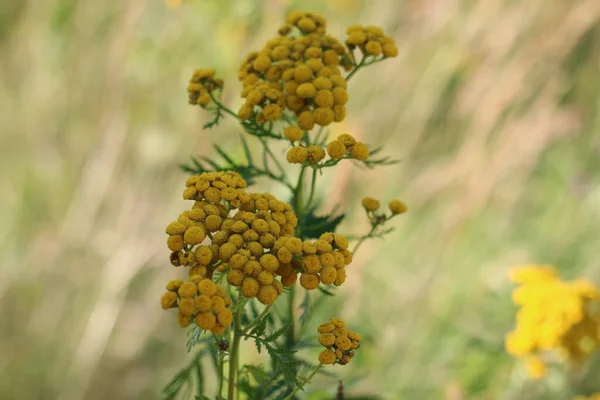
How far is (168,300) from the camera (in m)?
1.03

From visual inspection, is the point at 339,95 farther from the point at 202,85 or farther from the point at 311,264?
the point at 311,264

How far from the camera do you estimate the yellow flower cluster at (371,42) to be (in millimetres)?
1593

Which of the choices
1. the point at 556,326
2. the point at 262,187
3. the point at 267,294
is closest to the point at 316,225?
the point at 267,294

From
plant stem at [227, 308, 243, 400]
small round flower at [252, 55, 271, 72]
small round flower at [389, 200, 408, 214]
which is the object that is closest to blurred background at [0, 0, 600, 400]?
small round flower at [389, 200, 408, 214]

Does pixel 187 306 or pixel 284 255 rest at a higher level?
pixel 284 255

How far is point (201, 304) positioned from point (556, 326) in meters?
1.83

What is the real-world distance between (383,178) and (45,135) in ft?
7.28

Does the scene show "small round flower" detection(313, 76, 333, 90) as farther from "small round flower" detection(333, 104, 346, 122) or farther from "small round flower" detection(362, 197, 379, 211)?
"small round flower" detection(362, 197, 379, 211)

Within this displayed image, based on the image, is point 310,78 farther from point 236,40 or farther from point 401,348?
point 401,348

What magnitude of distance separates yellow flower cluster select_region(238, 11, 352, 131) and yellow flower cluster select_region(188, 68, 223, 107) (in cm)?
8

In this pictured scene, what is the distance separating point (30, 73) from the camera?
3600 millimetres

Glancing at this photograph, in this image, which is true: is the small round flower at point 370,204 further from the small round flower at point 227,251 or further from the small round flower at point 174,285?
the small round flower at point 174,285

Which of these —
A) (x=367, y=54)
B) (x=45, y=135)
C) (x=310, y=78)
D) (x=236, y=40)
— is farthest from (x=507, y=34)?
(x=45, y=135)

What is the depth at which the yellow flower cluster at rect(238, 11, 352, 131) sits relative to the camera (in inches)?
56.5
